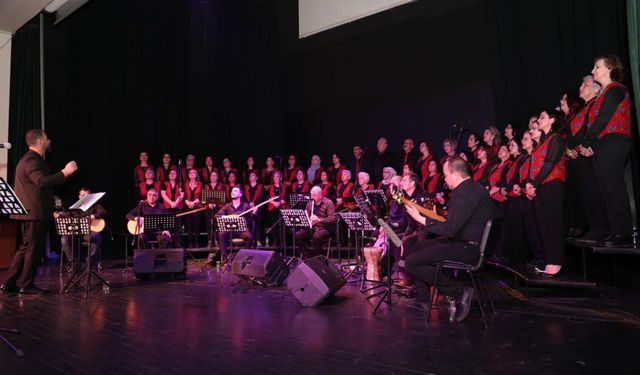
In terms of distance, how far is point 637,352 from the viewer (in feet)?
10.6

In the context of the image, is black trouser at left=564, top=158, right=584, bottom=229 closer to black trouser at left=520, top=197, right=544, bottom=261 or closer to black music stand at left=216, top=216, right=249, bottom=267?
black trouser at left=520, top=197, right=544, bottom=261

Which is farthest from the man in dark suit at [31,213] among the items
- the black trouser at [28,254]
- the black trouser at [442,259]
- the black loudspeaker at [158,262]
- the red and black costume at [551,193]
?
the red and black costume at [551,193]

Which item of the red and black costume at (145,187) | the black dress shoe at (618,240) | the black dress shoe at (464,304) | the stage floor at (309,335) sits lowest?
the stage floor at (309,335)

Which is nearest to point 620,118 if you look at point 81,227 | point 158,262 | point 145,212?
point 158,262

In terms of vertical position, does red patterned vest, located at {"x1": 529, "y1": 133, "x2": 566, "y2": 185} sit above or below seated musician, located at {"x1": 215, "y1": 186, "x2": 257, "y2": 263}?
above

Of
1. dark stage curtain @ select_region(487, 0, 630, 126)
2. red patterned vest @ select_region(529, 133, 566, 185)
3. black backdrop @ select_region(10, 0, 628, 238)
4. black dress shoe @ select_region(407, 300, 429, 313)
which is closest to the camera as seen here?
black dress shoe @ select_region(407, 300, 429, 313)

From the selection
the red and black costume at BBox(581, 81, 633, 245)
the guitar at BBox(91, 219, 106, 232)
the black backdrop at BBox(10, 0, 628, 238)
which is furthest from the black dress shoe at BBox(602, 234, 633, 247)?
the guitar at BBox(91, 219, 106, 232)

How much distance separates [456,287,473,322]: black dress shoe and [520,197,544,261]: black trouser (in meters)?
2.30

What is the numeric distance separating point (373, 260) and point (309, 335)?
293 centimetres

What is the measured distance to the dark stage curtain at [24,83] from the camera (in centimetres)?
1012

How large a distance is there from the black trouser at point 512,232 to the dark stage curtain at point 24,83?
9.19 metres

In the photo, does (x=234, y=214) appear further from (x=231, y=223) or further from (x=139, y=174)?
(x=139, y=174)

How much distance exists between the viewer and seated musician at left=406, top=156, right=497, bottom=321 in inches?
168

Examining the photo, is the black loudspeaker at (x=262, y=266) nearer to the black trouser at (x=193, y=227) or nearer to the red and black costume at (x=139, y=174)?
the black trouser at (x=193, y=227)
